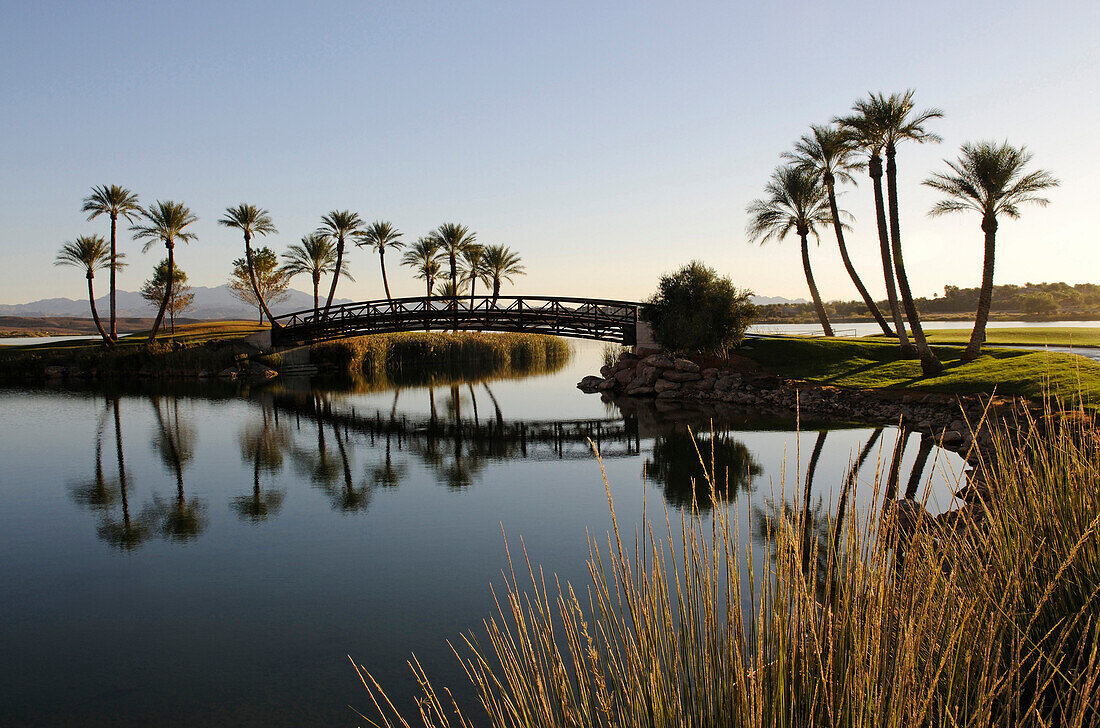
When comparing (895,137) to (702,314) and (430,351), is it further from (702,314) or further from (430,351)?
(430,351)

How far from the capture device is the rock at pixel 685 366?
1111 inches

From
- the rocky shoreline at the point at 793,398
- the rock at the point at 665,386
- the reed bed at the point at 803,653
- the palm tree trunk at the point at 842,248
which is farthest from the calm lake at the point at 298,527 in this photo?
the palm tree trunk at the point at 842,248

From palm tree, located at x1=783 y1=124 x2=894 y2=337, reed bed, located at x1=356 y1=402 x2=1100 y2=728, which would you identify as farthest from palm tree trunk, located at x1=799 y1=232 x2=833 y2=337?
reed bed, located at x1=356 y1=402 x2=1100 y2=728

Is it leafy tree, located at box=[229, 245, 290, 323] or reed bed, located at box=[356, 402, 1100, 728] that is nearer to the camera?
reed bed, located at box=[356, 402, 1100, 728]

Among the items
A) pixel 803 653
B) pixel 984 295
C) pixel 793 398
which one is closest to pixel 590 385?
pixel 793 398

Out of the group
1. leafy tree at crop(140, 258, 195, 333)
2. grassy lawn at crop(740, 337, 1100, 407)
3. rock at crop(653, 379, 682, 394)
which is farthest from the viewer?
leafy tree at crop(140, 258, 195, 333)

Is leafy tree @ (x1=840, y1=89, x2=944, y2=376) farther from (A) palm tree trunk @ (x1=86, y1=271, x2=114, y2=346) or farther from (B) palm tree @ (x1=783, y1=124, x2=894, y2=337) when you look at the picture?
(A) palm tree trunk @ (x1=86, y1=271, x2=114, y2=346)

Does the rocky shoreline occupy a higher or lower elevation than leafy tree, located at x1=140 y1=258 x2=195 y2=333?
lower

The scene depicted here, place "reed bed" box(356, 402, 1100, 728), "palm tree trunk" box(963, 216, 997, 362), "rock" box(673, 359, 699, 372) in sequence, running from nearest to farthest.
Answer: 1. "reed bed" box(356, 402, 1100, 728)
2. "palm tree trunk" box(963, 216, 997, 362)
3. "rock" box(673, 359, 699, 372)

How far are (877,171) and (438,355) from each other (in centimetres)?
2957

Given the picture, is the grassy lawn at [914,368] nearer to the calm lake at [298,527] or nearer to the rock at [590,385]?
the calm lake at [298,527]

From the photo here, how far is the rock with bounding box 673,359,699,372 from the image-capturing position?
92.6 ft

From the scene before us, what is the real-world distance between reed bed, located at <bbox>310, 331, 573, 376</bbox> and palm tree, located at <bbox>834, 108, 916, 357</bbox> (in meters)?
23.9

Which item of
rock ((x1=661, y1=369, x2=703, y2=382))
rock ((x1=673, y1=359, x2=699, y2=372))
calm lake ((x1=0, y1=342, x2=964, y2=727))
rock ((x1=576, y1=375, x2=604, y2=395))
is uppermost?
rock ((x1=673, y1=359, x2=699, y2=372))
